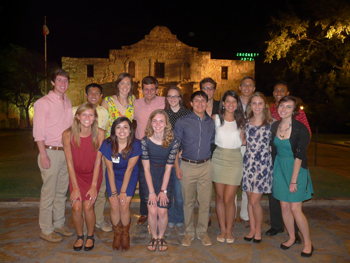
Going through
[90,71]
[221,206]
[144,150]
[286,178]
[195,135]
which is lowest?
[221,206]

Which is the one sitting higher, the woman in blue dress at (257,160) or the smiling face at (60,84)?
the smiling face at (60,84)

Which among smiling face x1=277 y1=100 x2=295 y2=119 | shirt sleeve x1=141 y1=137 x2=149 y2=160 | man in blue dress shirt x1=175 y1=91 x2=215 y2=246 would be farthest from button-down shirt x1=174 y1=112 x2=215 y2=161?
smiling face x1=277 y1=100 x2=295 y2=119

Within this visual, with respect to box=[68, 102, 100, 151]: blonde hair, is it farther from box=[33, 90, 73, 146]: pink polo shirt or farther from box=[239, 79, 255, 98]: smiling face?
box=[239, 79, 255, 98]: smiling face

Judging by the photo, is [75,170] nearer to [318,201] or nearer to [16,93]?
[318,201]

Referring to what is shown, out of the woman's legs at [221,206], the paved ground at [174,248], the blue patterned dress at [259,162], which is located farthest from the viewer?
the woman's legs at [221,206]

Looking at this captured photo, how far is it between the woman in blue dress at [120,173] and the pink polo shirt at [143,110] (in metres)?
0.98

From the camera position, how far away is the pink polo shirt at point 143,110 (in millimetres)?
4836

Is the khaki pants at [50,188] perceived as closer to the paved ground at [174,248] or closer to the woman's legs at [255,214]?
the paved ground at [174,248]

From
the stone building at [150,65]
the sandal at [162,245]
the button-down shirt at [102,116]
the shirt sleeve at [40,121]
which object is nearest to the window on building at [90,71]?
the stone building at [150,65]

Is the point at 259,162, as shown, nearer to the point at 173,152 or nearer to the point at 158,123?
the point at 173,152

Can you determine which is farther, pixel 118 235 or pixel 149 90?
pixel 149 90

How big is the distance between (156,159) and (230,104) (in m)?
1.32

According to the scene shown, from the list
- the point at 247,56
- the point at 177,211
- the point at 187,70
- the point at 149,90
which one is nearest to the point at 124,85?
the point at 149,90

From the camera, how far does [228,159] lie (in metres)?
3.97
